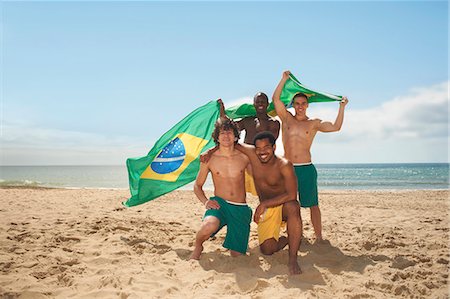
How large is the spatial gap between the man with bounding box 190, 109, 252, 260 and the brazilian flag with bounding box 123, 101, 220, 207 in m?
1.36

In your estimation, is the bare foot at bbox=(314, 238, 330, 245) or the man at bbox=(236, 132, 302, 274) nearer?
the man at bbox=(236, 132, 302, 274)

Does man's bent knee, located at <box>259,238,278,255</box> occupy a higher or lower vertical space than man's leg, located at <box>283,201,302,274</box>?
lower

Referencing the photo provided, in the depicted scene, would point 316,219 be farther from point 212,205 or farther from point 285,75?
point 285,75

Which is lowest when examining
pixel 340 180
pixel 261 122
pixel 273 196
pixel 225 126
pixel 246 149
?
pixel 340 180

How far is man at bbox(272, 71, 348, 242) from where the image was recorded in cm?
465

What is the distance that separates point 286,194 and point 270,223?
0.50 meters

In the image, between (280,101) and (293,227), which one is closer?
(293,227)

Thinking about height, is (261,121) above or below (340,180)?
above

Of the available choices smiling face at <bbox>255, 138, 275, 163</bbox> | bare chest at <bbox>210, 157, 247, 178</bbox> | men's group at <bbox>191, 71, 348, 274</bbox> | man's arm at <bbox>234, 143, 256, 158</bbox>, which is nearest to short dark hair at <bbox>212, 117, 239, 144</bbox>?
men's group at <bbox>191, 71, 348, 274</bbox>

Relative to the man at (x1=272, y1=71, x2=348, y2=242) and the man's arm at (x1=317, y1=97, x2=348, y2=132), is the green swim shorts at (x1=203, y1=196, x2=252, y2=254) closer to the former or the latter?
the man at (x1=272, y1=71, x2=348, y2=242)

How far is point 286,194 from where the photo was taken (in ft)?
12.4

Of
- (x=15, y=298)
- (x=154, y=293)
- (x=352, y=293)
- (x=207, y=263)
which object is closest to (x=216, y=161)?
(x=207, y=263)

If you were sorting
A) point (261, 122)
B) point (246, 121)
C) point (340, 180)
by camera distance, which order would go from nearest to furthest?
point (261, 122) < point (246, 121) < point (340, 180)

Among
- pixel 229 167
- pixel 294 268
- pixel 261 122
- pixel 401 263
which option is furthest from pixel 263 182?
pixel 401 263
